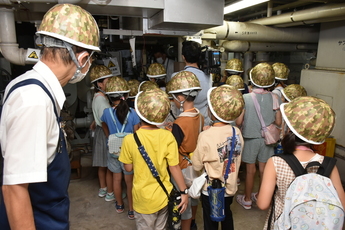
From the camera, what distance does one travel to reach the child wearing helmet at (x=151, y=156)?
198 centimetres

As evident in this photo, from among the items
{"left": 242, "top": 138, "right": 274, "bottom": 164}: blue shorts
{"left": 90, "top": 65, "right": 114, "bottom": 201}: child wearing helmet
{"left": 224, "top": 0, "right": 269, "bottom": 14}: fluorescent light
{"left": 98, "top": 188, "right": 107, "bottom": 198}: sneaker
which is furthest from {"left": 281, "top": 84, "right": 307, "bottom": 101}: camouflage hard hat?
{"left": 98, "top": 188, "right": 107, "bottom": 198}: sneaker

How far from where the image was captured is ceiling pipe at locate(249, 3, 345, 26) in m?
3.48

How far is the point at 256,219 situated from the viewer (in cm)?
304

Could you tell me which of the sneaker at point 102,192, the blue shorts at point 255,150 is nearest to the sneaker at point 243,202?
the blue shorts at point 255,150

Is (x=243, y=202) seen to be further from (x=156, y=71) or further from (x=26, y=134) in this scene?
(x=26, y=134)

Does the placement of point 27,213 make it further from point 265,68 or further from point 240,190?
point 240,190

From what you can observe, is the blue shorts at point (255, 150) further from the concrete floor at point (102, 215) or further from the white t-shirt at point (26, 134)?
the white t-shirt at point (26, 134)

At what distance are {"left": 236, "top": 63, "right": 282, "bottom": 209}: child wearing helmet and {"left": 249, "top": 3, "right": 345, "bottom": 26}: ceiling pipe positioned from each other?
56.3 inches

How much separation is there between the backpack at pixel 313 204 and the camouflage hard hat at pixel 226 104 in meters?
0.81

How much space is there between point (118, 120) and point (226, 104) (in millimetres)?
1336

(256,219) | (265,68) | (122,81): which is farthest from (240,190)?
(122,81)

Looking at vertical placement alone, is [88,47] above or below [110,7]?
below

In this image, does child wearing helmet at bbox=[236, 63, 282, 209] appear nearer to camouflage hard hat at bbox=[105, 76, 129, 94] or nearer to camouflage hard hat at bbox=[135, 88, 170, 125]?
camouflage hard hat at bbox=[135, 88, 170, 125]

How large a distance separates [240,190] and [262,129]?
1159mm
